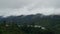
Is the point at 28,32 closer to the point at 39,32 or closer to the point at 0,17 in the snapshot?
the point at 39,32

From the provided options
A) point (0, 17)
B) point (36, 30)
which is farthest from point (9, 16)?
point (36, 30)

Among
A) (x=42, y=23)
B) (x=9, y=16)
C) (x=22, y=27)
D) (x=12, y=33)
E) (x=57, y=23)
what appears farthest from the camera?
(x=9, y=16)

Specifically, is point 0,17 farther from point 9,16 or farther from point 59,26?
point 59,26

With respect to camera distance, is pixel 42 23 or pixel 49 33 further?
pixel 42 23

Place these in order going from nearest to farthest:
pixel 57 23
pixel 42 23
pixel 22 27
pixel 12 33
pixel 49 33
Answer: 1. pixel 12 33
2. pixel 49 33
3. pixel 22 27
4. pixel 57 23
5. pixel 42 23

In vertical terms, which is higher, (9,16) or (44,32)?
(9,16)

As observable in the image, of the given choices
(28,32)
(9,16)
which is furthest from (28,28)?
(9,16)

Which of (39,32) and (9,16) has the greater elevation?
(9,16)

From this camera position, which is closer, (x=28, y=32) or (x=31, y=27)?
(x=28, y=32)

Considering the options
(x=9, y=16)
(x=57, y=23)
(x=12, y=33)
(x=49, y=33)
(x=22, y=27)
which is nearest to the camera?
(x=12, y=33)
